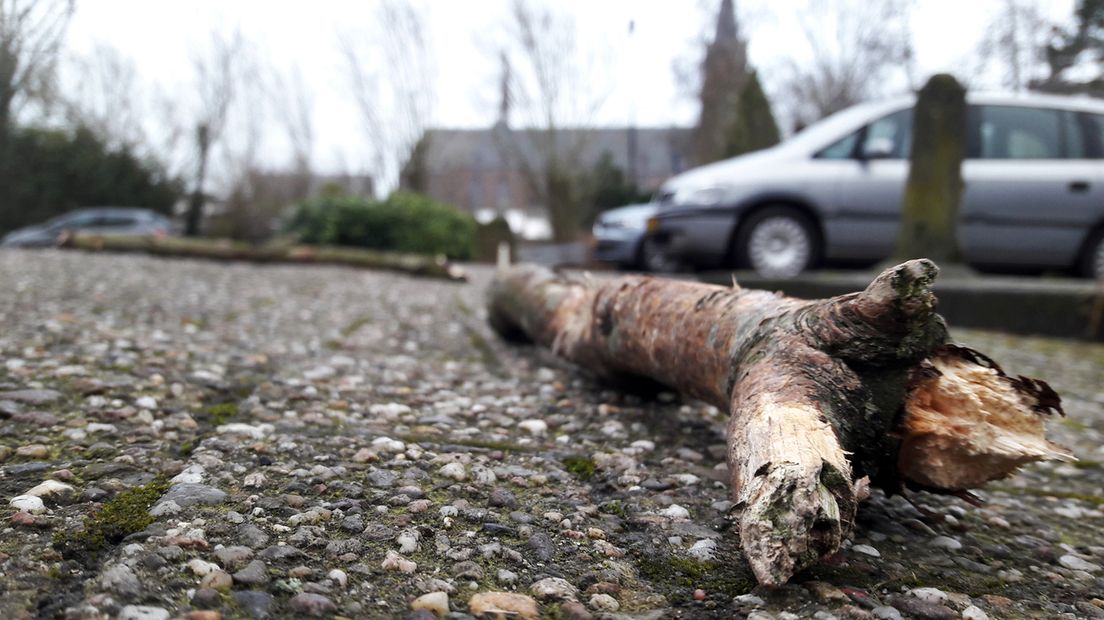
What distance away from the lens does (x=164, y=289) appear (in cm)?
638

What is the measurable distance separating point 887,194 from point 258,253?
7884mm

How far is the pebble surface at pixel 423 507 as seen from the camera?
1.50 meters

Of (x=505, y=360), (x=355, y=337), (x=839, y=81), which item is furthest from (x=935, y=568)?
(x=839, y=81)

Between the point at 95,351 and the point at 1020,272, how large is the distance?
768 centimetres

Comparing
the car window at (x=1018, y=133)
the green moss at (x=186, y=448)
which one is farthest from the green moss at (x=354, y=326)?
the car window at (x=1018, y=133)

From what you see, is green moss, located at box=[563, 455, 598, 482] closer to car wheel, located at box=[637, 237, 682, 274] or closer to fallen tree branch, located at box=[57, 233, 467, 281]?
car wheel, located at box=[637, 237, 682, 274]

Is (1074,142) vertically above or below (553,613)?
above

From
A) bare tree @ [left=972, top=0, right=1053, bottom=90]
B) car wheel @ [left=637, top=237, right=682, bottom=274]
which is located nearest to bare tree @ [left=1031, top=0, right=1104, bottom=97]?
bare tree @ [left=972, top=0, right=1053, bottom=90]

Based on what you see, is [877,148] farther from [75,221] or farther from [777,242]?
[75,221]

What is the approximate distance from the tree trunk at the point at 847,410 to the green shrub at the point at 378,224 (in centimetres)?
Answer: 1478

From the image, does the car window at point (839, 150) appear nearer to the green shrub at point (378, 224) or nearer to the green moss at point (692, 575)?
the green moss at point (692, 575)

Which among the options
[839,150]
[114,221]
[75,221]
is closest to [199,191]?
[114,221]

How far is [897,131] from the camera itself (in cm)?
695

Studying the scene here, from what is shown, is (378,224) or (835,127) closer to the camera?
(835,127)
